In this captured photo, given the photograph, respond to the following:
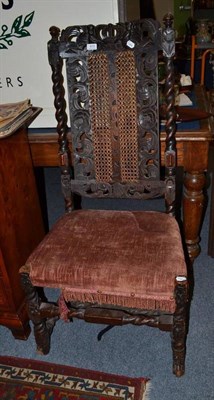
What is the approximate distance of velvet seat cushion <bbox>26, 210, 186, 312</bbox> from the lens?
1.15 m

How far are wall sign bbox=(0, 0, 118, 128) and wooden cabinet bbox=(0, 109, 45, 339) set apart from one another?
162 mm

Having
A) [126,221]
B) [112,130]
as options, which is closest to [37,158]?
[112,130]

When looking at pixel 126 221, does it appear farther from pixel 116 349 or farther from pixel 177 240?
pixel 116 349

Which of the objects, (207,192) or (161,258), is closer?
(161,258)

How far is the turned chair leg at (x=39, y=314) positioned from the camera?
130cm

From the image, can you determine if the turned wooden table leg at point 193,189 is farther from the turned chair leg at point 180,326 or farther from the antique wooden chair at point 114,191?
the turned chair leg at point 180,326

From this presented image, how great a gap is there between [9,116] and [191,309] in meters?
1.11

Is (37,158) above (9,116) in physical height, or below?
below

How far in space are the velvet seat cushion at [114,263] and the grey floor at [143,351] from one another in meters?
0.33

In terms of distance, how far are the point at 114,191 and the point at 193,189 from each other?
1.38ft

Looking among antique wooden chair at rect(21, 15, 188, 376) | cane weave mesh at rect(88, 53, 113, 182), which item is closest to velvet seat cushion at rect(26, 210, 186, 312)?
antique wooden chair at rect(21, 15, 188, 376)

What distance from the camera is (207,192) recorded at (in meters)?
2.65

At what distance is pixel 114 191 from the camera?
150 centimetres

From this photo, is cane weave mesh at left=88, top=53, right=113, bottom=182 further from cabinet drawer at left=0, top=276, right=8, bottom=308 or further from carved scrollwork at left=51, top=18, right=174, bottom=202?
cabinet drawer at left=0, top=276, right=8, bottom=308
